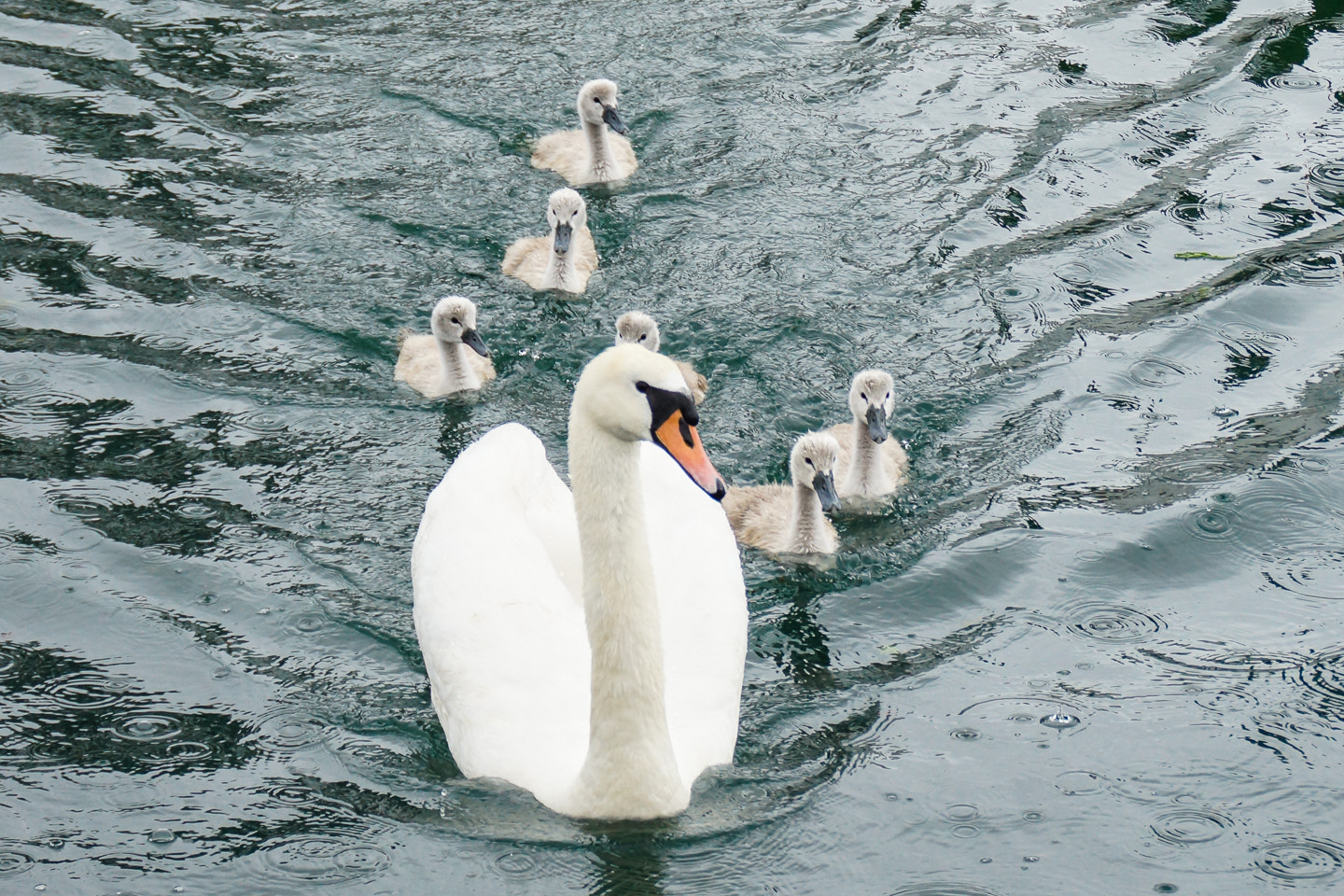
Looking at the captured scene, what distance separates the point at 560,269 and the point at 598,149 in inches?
66.1

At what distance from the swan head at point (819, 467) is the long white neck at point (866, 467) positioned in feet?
1.55

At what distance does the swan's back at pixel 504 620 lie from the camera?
6062 millimetres

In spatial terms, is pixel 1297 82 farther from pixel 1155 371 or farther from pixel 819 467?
pixel 819 467

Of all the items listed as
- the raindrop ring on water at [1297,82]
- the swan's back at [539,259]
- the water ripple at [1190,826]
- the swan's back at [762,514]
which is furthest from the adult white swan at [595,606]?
the raindrop ring on water at [1297,82]

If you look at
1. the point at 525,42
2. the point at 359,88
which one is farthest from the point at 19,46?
the point at 525,42

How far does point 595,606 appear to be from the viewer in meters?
5.72

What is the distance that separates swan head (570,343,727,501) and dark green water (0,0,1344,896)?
153 centimetres

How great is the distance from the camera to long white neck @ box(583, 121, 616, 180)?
11.5 m

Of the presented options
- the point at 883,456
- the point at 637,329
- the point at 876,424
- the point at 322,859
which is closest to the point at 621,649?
the point at 322,859

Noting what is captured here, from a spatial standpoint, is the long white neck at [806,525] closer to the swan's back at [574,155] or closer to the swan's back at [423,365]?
the swan's back at [423,365]

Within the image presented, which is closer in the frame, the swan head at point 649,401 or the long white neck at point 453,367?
the swan head at point 649,401

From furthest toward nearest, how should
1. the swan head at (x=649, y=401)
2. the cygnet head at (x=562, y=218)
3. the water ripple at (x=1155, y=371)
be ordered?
1. the cygnet head at (x=562, y=218)
2. the water ripple at (x=1155, y=371)
3. the swan head at (x=649, y=401)

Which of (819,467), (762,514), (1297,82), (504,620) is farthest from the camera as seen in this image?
(1297,82)

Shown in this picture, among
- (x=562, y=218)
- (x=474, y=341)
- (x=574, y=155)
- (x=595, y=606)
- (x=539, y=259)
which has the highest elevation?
(x=574, y=155)
